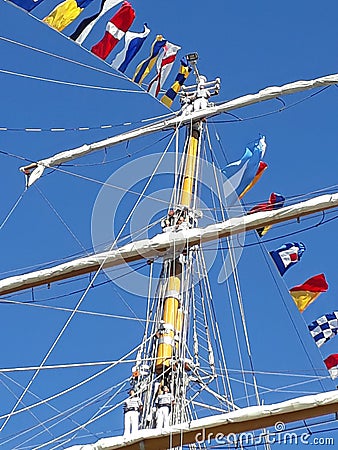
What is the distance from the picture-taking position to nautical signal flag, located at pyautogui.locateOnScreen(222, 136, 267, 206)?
1744 centimetres

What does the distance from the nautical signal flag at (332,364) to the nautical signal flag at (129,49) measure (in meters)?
5.56

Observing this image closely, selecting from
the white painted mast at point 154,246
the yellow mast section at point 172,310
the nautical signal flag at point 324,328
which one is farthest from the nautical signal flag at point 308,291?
the yellow mast section at point 172,310

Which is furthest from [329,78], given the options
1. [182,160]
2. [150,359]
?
[150,359]

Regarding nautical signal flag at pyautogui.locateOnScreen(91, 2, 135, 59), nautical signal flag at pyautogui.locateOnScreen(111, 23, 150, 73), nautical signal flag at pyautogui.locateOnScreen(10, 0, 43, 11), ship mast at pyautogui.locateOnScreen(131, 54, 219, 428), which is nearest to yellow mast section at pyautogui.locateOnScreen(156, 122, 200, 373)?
ship mast at pyautogui.locateOnScreen(131, 54, 219, 428)

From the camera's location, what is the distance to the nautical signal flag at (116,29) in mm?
15312

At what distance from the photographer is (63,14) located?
14.4 metres

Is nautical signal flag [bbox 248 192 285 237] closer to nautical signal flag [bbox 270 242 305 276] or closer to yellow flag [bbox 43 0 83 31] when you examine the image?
nautical signal flag [bbox 270 242 305 276]

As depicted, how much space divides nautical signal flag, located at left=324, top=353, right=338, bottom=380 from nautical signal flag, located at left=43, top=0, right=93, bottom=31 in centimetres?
621

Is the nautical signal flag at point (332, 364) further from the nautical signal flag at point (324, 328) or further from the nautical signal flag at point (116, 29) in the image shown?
the nautical signal flag at point (116, 29)

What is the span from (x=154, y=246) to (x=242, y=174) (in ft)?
7.43

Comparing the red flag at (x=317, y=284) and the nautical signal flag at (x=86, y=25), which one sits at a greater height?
the nautical signal flag at (x=86, y=25)

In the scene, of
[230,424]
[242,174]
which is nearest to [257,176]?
[242,174]

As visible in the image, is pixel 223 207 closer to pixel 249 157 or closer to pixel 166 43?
pixel 249 157

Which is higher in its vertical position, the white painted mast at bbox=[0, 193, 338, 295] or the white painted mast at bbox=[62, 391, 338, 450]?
the white painted mast at bbox=[0, 193, 338, 295]
